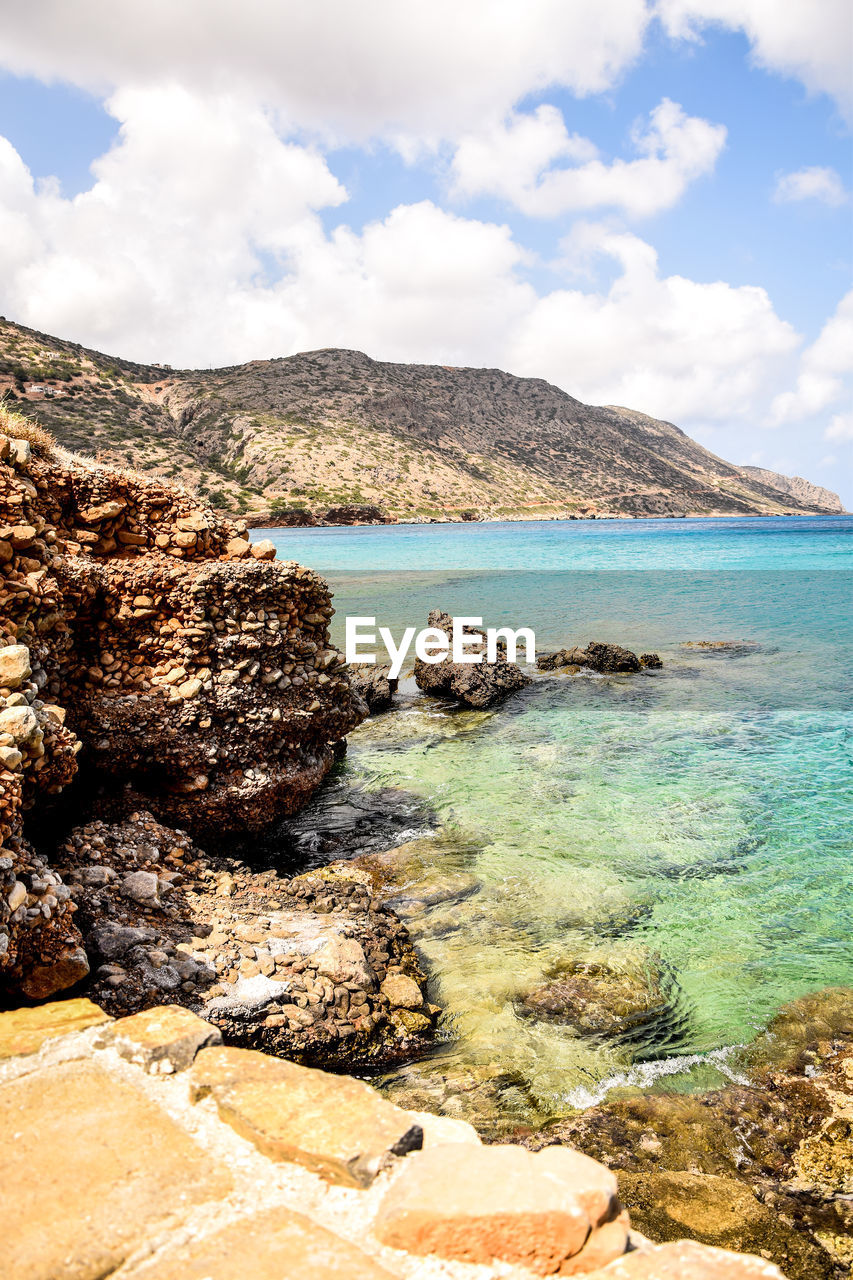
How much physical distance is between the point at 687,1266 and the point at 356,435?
103 metres

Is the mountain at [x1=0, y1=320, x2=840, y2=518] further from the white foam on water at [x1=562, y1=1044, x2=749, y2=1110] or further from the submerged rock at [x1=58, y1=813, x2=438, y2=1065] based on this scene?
the white foam on water at [x1=562, y1=1044, x2=749, y2=1110]

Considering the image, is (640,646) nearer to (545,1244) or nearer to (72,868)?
(72,868)

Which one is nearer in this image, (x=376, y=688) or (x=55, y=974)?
(x=55, y=974)

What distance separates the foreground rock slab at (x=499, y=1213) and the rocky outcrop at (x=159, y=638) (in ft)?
14.1

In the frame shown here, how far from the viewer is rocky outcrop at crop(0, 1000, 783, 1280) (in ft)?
7.21

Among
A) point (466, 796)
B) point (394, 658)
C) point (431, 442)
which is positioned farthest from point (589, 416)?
point (466, 796)

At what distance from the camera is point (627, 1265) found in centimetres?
223

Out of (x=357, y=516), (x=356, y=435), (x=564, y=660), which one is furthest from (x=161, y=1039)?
(x=356, y=435)

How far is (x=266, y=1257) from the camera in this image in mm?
2180

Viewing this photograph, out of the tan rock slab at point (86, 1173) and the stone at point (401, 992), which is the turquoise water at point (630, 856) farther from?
the tan rock slab at point (86, 1173)

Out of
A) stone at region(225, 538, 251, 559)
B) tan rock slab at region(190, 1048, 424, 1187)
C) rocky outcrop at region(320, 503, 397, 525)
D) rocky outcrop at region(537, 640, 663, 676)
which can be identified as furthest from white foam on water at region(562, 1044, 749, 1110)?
rocky outcrop at region(320, 503, 397, 525)

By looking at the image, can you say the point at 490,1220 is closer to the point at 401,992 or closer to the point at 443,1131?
the point at 443,1131

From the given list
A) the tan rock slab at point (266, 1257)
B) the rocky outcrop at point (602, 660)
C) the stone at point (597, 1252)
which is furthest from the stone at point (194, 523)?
the rocky outcrop at point (602, 660)

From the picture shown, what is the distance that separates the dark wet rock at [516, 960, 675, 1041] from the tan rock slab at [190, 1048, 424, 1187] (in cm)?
328
